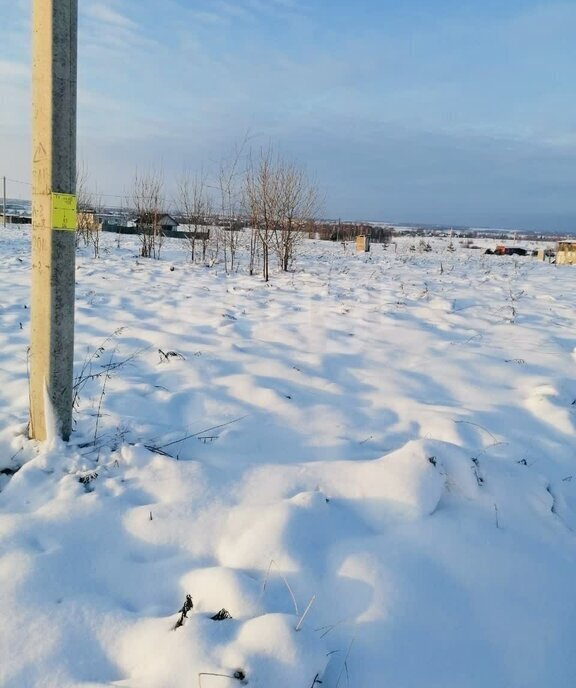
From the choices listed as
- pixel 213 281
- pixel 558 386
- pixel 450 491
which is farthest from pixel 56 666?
pixel 213 281

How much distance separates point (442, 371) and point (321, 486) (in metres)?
2.06

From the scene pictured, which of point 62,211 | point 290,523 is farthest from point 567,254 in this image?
point 62,211

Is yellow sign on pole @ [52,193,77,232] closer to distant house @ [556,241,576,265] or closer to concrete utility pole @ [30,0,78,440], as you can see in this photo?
concrete utility pole @ [30,0,78,440]

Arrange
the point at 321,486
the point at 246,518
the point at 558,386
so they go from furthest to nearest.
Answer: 1. the point at 558,386
2. the point at 321,486
3. the point at 246,518

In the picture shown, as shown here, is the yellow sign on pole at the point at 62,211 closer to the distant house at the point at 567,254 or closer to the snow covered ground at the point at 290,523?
the snow covered ground at the point at 290,523

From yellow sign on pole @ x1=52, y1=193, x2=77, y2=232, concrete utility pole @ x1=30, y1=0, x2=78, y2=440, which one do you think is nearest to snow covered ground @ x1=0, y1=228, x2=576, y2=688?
concrete utility pole @ x1=30, y1=0, x2=78, y2=440

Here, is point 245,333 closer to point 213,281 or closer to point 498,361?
point 498,361

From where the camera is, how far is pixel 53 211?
217cm

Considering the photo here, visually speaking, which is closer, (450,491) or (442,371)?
(450,491)

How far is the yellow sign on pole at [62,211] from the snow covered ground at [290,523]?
1.05 m

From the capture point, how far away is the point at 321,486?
90.7 inches

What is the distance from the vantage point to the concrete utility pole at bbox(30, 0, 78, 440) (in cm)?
209

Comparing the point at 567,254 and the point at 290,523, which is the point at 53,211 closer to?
the point at 290,523

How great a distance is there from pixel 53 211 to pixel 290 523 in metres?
1.68
